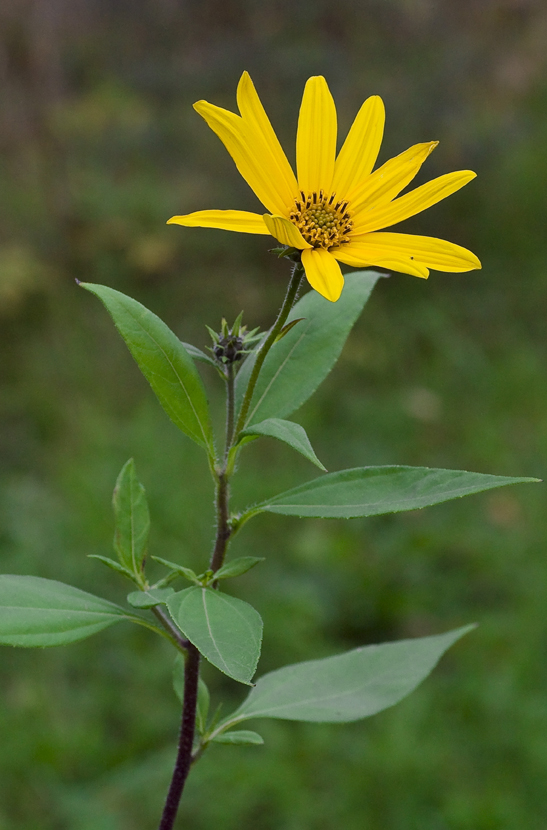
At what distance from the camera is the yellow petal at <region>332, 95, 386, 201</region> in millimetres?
1179

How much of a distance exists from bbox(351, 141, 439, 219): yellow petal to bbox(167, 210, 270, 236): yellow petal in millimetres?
204

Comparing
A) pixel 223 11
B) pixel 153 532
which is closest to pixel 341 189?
pixel 153 532

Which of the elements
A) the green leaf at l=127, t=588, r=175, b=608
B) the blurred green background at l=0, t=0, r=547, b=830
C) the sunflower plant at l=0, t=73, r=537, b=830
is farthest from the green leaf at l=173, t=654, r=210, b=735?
the blurred green background at l=0, t=0, r=547, b=830

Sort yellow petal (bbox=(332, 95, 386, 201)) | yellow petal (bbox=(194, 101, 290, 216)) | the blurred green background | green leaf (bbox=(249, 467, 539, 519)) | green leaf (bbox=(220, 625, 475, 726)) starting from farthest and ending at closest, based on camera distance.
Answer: the blurred green background, green leaf (bbox=(220, 625, 475, 726)), yellow petal (bbox=(332, 95, 386, 201)), yellow petal (bbox=(194, 101, 290, 216)), green leaf (bbox=(249, 467, 539, 519))

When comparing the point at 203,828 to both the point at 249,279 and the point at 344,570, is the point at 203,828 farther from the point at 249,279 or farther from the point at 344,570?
the point at 249,279

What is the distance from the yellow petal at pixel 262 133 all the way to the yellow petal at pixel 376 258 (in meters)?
0.15

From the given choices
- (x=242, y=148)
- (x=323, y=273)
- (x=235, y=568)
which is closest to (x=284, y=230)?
(x=323, y=273)

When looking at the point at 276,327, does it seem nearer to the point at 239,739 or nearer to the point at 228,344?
the point at 228,344

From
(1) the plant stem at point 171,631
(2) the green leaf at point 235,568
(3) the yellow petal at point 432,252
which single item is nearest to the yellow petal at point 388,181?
(3) the yellow petal at point 432,252

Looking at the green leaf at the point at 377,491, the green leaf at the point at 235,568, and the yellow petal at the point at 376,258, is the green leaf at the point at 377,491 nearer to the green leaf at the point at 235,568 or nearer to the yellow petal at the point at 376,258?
the green leaf at the point at 235,568

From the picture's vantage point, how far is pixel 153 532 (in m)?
3.68

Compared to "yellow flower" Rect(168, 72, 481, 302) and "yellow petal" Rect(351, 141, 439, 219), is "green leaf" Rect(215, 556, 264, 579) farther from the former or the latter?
"yellow petal" Rect(351, 141, 439, 219)

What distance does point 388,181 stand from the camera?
3.83 ft

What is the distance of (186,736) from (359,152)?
97 cm
